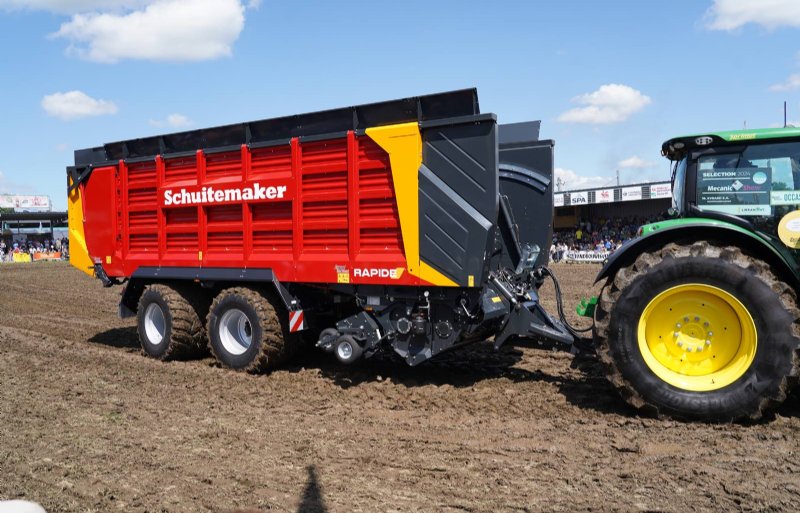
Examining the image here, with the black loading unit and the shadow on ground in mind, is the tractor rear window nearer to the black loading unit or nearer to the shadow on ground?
the black loading unit

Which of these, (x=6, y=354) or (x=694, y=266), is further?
(x=6, y=354)

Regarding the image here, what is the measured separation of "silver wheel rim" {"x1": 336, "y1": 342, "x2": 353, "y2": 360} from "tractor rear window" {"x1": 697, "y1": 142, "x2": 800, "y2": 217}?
12.1 feet

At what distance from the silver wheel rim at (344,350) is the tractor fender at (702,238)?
2.74 m

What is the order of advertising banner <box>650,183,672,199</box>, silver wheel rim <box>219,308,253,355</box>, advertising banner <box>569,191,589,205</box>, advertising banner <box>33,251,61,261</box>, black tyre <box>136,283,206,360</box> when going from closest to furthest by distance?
silver wheel rim <box>219,308,253,355</box> < black tyre <box>136,283,206,360</box> < advertising banner <box>650,183,672,199</box> < advertising banner <box>569,191,589,205</box> < advertising banner <box>33,251,61,261</box>

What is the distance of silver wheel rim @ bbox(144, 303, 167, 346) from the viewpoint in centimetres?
852

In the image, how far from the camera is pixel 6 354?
28.5 feet

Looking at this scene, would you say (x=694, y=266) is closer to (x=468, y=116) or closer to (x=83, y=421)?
(x=468, y=116)

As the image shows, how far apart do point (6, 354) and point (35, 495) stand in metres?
5.65

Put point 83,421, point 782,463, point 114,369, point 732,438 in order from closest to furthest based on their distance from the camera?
point 782,463, point 732,438, point 83,421, point 114,369

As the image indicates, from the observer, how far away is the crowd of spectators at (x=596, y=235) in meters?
32.3

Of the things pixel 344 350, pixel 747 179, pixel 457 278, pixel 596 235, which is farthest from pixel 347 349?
pixel 596 235

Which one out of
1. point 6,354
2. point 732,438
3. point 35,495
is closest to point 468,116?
point 732,438

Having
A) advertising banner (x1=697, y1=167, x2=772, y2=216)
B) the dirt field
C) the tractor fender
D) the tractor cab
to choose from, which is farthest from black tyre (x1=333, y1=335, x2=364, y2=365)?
advertising banner (x1=697, y1=167, x2=772, y2=216)

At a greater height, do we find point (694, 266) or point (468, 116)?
point (468, 116)
